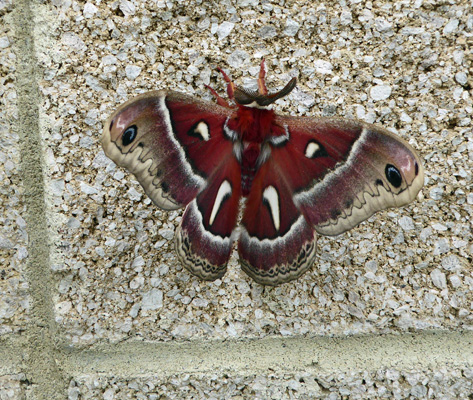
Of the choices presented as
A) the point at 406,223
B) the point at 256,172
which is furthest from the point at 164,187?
the point at 406,223

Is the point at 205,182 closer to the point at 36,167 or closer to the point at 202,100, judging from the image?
the point at 202,100

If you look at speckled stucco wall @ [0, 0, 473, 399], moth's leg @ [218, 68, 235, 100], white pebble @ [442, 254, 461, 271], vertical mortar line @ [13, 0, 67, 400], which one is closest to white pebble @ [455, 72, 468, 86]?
speckled stucco wall @ [0, 0, 473, 399]

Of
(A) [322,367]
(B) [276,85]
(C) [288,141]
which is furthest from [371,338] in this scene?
(B) [276,85]

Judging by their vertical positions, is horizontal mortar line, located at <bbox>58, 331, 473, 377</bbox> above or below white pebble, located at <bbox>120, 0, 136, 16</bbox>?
below

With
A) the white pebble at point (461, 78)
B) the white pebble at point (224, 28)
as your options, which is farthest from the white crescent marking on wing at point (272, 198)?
the white pebble at point (461, 78)

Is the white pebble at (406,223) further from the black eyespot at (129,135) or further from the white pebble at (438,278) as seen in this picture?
the black eyespot at (129,135)

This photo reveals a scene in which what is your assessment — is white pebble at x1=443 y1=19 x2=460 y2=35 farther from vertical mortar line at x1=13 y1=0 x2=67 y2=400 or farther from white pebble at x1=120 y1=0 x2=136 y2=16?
vertical mortar line at x1=13 y1=0 x2=67 y2=400

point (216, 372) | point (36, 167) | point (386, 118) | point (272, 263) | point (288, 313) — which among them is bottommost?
point (216, 372)

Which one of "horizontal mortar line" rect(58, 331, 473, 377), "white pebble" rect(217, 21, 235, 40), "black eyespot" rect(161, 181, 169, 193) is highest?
"white pebble" rect(217, 21, 235, 40)
